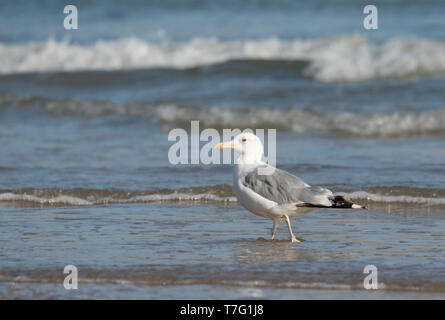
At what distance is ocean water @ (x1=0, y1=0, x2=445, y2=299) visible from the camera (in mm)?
4930

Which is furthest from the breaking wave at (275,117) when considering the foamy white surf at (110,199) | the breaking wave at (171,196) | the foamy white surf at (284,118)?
the foamy white surf at (110,199)

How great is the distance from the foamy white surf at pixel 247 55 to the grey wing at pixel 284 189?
8.35 m

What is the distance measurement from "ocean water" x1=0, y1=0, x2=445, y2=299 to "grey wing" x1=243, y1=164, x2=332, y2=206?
338 mm

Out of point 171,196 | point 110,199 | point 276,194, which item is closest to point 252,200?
point 276,194

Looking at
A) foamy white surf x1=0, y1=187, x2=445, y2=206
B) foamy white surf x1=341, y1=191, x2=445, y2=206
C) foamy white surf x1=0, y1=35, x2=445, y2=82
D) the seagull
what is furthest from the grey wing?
foamy white surf x1=0, y1=35, x2=445, y2=82

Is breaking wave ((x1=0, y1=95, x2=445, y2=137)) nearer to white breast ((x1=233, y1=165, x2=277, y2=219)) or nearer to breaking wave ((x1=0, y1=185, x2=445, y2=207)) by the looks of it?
breaking wave ((x1=0, y1=185, x2=445, y2=207))

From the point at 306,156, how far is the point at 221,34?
10.2m

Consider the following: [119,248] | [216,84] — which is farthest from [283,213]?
[216,84]

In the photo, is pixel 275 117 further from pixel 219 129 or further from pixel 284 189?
pixel 284 189

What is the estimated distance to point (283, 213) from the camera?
5715 mm

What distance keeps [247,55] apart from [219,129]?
17.7ft

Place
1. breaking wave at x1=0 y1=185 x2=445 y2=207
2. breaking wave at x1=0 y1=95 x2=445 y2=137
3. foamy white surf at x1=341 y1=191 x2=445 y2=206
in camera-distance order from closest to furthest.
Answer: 1. foamy white surf at x1=341 y1=191 x2=445 y2=206
2. breaking wave at x1=0 y1=185 x2=445 y2=207
3. breaking wave at x1=0 y1=95 x2=445 y2=137

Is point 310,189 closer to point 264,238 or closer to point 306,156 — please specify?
point 264,238

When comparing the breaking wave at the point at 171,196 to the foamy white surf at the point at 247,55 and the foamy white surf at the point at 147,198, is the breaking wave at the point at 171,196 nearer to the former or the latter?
the foamy white surf at the point at 147,198
